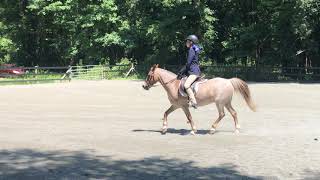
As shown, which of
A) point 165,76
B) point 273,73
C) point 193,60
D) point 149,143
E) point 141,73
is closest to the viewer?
point 149,143

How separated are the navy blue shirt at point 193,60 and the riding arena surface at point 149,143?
1.57 m

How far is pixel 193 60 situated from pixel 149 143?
2.67m

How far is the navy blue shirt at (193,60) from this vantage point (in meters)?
13.9

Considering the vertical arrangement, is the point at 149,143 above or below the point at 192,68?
below

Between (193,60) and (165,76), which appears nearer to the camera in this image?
(193,60)

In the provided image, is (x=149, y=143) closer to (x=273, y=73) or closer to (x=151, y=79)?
(x=151, y=79)

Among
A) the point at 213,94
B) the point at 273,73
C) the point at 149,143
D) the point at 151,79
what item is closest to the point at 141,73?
the point at 273,73

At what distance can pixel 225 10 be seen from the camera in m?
47.7

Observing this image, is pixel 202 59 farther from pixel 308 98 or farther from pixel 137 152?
pixel 137 152

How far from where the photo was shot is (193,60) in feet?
45.9

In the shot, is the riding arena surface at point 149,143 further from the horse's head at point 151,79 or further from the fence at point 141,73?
the fence at point 141,73

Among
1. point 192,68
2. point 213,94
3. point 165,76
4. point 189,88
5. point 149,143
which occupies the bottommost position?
point 149,143

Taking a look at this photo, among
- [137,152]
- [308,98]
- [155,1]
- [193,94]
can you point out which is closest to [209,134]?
[193,94]

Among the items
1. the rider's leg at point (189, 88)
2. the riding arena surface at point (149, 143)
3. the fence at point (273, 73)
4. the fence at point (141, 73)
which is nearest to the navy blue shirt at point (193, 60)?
the rider's leg at point (189, 88)
